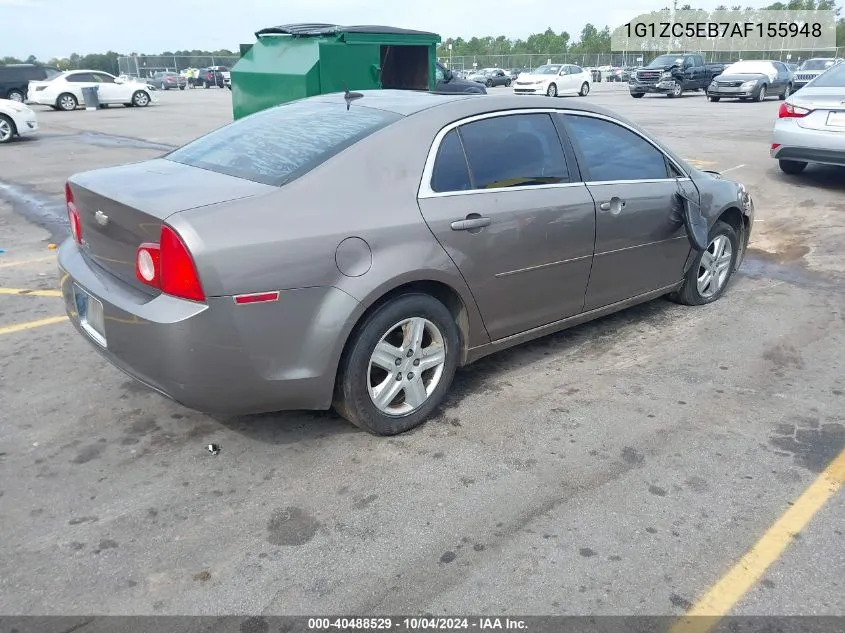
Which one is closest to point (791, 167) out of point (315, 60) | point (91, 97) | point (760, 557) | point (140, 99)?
point (315, 60)

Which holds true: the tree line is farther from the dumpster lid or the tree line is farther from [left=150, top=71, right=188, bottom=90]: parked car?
the dumpster lid

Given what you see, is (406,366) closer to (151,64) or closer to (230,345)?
(230,345)

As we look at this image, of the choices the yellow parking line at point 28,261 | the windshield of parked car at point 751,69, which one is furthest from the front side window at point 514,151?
the windshield of parked car at point 751,69

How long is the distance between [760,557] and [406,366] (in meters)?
1.71

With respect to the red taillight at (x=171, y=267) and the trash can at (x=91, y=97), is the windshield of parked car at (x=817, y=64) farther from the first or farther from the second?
the red taillight at (x=171, y=267)

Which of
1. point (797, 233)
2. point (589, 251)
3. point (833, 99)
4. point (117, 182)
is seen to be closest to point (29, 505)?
point (117, 182)

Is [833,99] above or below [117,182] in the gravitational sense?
above

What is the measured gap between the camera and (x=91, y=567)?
262 cm

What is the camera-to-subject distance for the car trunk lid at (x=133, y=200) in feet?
9.72

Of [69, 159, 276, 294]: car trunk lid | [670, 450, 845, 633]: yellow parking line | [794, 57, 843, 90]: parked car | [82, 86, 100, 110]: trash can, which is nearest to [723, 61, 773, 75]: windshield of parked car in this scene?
[794, 57, 843, 90]: parked car

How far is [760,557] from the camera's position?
2693 mm

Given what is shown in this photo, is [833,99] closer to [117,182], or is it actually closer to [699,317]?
[699,317]

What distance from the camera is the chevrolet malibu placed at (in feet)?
9.50

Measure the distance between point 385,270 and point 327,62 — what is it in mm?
8308
